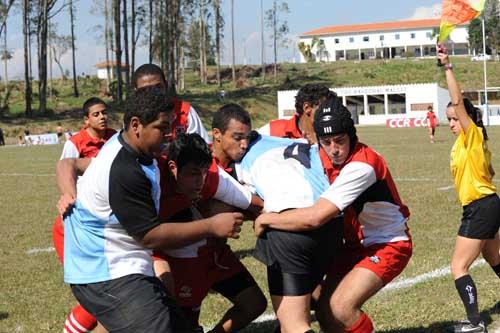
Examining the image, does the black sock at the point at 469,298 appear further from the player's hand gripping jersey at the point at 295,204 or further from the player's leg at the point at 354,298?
the player's hand gripping jersey at the point at 295,204

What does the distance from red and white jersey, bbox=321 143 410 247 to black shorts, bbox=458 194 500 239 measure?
3.65ft

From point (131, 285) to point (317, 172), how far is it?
1371 millimetres

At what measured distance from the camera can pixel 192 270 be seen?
207 inches

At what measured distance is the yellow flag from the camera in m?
5.39

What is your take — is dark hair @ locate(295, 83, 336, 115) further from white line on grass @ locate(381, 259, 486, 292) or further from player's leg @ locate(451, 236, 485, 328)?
white line on grass @ locate(381, 259, 486, 292)

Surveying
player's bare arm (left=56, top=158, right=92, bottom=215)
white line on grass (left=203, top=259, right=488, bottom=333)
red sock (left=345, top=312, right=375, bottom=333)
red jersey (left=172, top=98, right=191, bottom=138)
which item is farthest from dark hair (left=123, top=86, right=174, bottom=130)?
white line on grass (left=203, top=259, right=488, bottom=333)

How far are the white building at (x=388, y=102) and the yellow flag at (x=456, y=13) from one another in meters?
55.1

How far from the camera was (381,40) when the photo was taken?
152 m

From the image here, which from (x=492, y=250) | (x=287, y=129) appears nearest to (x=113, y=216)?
(x=287, y=129)

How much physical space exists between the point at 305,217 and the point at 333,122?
0.58 metres

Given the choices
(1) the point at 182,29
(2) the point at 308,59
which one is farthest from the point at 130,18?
(2) the point at 308,59

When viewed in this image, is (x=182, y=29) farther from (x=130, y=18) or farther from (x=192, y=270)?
(x=192, y=270)

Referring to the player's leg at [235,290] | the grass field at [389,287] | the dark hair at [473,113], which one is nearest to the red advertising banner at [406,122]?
the grass field at [389,287]

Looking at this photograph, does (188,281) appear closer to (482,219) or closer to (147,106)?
(147,106)
